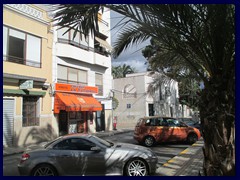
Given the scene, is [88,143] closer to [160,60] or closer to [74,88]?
[160,60]

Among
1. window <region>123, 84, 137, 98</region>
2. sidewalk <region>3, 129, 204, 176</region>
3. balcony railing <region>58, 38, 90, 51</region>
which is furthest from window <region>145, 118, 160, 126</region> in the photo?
window <region>123, 84, 137, 98</region>

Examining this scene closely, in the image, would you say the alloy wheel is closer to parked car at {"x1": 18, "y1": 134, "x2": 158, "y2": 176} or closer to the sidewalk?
parked car at {"x1": 18, "y1": 134, "x2": 158, "y2": 176}

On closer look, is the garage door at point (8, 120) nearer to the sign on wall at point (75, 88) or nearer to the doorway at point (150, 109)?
the sign on wall at point (75, 88)

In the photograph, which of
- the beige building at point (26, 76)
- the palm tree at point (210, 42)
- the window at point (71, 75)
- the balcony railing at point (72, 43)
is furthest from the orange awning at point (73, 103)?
the palm tree at point (210, 42)

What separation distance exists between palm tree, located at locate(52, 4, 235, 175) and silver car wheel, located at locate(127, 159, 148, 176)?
244cm

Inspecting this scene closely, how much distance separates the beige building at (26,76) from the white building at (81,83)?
91cm

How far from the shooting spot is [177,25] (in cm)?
412

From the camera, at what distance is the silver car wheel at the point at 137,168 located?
6305 mm

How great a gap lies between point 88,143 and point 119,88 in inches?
928

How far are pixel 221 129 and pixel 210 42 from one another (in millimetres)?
1567

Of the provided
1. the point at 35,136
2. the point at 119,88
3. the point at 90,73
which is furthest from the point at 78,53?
the point at 119,88

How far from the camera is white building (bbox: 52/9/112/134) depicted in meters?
17.1

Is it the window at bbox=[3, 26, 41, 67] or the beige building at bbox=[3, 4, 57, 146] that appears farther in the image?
the window at bbox=[3, 26, 41, 67]

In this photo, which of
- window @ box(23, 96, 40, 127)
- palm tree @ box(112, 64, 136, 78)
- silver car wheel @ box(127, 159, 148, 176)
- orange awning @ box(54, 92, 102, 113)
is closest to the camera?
silver car wheel @ box(127, 159, 148, 176)
